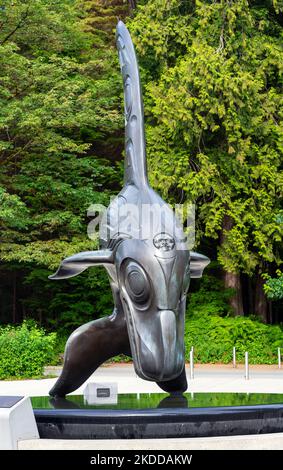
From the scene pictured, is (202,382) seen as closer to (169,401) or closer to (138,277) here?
(169,401)

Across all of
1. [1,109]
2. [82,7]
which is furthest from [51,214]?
[82,7]

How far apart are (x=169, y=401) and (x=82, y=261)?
209 cm

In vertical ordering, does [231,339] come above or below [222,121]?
below

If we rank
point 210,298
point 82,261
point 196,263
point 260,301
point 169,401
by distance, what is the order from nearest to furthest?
point 82,261, point 169,401, point 196,263, point 210,298, point 260,301

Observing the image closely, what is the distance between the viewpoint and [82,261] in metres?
10.3

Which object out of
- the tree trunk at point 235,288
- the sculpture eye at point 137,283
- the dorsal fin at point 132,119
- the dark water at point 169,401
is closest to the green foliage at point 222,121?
the tree trunk at point 235,288

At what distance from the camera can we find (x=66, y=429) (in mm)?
9336

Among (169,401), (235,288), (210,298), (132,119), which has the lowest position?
(169,401)

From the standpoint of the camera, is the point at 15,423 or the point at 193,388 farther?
the point at 193,388


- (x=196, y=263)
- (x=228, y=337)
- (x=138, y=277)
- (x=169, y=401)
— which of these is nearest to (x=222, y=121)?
(x=228, y=337)

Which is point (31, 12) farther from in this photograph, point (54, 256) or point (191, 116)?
point (54, 256)

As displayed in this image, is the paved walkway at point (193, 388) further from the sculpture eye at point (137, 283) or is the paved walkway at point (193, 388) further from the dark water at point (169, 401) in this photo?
the sculpture eye at point (137, 283)

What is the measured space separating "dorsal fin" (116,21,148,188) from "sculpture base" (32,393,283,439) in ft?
9.84

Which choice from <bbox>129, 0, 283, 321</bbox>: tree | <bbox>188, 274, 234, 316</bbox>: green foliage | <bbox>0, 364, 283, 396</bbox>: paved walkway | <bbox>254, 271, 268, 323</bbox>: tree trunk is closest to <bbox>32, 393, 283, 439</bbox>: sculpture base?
<bbox>0, 364, 283, 396</bbox>: paved walkway
